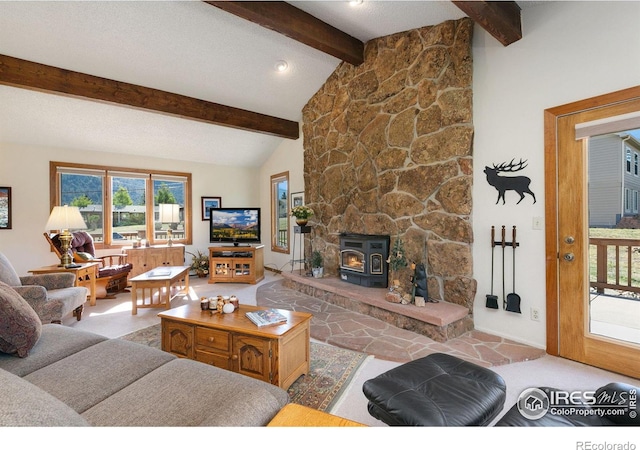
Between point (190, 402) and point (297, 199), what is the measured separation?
4572mm

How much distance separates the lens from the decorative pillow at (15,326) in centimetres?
143

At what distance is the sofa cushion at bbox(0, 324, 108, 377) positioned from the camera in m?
1.44

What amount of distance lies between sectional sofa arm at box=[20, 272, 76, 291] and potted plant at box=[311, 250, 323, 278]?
112 inches

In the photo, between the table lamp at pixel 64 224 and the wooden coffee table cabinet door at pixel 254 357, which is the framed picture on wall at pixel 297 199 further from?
the wooden coffee table cabinet door at pixel 254 357

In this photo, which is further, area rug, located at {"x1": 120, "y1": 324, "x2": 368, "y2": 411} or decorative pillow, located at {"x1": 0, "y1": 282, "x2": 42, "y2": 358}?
area rug, located at {"x1": 120, "y1": 324, "x2": 368, "y2": 411}

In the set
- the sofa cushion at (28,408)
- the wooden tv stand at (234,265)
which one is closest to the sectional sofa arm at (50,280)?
the wooden tv stand at (234,265)

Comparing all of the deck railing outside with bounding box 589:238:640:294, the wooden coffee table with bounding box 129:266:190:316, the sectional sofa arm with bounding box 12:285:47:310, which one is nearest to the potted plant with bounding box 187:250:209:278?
the wooden coffee table with bounding box 129:266:190:316

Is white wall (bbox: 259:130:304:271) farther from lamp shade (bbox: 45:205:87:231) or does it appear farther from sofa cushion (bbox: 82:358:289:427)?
sofa cushion (bbox: 82:358:289:427)

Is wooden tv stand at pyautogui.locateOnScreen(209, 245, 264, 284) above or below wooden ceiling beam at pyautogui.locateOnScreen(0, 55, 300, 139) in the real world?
below

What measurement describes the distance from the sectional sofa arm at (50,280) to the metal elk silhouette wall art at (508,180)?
14.6 ft

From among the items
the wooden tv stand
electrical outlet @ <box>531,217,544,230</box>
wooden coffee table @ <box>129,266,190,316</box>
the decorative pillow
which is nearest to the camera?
the decorative pillow

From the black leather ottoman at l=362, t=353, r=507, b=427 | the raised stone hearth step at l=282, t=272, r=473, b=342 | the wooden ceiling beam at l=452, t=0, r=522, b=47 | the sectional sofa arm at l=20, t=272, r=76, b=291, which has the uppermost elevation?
the wooden ceiling beam at l=452, t=0, r=522, b=47

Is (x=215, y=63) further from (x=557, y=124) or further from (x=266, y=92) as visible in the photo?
(x=557, y=124)

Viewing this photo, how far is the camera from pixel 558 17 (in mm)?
2375
